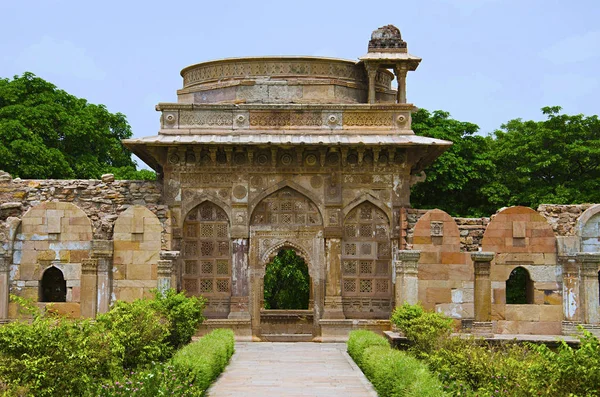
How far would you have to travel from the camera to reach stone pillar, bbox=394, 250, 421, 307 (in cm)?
1942

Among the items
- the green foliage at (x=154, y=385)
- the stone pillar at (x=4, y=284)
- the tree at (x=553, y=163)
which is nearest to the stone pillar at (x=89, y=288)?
the stone pillar at (x=4, y=284)

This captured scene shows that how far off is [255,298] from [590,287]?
25.0ft

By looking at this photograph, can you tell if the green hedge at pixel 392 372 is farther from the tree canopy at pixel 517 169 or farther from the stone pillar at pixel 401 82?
the tree canopy at pixel 517 169

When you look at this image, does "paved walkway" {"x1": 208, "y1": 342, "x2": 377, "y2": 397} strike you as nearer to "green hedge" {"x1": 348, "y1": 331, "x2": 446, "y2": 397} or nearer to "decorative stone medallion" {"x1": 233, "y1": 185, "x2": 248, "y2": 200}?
"green hedge" {"x1": 348, "y1": 331, "x2": 446, "y2": 397}

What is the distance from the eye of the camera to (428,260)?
1972 cm

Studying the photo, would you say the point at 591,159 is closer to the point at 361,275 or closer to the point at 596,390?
the point at 361,275

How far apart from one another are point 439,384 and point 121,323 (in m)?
5.53

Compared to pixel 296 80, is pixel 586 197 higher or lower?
lower

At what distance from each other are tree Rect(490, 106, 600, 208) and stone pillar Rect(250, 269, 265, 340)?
12210 millimetres

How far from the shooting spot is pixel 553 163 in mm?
30516

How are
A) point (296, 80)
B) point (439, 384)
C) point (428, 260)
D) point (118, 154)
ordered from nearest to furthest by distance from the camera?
point (439, 384)
point (428, 260)
point (296, 80)
point (118, 154)

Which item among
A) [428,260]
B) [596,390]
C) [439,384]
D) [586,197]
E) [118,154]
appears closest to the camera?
[596,390]

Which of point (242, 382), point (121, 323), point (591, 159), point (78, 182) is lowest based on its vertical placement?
point (242, 382)

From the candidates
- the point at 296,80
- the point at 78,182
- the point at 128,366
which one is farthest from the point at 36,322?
the point at 296,80
